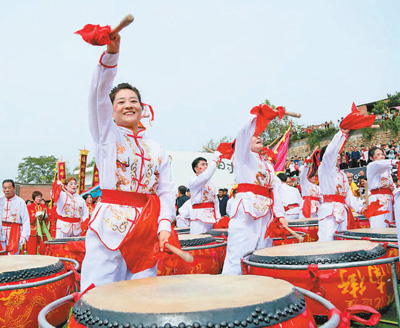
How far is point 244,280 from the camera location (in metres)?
1.29

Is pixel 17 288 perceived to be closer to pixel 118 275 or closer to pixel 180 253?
pixel 118 275

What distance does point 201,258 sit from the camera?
9.50ft

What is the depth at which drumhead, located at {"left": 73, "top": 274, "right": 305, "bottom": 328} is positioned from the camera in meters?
0.93

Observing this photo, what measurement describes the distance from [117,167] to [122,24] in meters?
0.65

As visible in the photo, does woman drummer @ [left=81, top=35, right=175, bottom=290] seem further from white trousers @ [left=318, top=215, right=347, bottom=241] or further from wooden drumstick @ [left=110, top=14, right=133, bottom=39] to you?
white trousers @ [left=318, top=215, right=347, bottom=241]

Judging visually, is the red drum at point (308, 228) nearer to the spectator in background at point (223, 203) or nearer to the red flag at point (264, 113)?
the red flag at point (264, 113)

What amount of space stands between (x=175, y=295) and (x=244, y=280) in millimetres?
283

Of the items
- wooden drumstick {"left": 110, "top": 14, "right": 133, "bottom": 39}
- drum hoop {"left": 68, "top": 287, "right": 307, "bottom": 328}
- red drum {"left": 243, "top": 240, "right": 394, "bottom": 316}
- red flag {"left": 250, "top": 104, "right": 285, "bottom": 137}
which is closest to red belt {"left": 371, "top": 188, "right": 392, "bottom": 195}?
red flag {"left": 250, "top": 104, "right": 285, "bottom": 137}

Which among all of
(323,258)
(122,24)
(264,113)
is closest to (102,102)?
(122,24)

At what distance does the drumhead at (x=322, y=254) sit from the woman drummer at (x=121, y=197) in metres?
0.58

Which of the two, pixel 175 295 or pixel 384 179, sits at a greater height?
pixel 384 179

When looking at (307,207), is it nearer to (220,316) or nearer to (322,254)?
(322,254)

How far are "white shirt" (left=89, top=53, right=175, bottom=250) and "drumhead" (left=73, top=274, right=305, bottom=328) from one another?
14.8 inches

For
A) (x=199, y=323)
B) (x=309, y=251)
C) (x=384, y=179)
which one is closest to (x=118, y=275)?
(x=199, y=323)
